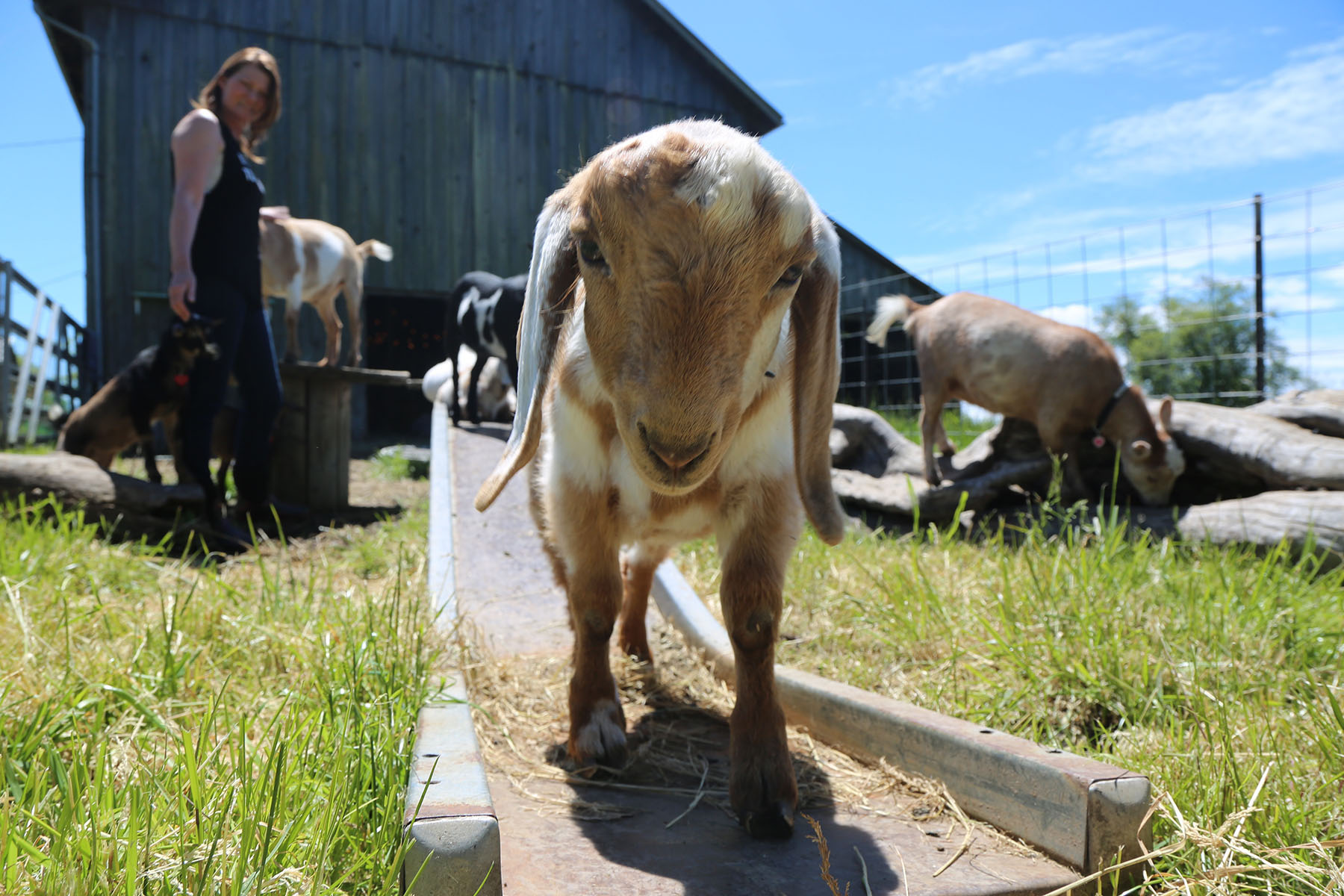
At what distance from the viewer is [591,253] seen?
1.58m

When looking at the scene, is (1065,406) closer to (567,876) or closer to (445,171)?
(567,876)

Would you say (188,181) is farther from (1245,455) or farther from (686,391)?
(1245,455)

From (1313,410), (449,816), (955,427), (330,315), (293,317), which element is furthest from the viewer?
(955,427)

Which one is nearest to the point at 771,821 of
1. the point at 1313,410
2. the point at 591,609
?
the point at 591,609

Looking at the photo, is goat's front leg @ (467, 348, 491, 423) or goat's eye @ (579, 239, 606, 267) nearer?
goat's eye @ (579, 239, 606, 267)

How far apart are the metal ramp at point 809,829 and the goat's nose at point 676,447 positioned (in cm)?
58

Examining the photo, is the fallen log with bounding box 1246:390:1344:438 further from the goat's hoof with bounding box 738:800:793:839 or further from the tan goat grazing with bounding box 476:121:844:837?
the goat's hoof with bounding box 738:800:793:839

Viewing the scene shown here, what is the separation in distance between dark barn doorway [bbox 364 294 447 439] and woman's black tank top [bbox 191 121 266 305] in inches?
378

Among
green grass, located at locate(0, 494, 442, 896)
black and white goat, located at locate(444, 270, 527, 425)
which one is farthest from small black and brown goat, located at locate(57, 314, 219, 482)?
green grass, located at locate(0, 494, 442, 896)

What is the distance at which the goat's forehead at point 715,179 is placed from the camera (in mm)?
1408

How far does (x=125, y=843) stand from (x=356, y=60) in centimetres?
1037

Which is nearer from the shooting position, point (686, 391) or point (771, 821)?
point (686, 391)

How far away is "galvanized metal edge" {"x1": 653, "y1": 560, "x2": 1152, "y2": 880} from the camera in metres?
1.45

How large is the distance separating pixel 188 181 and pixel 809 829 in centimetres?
393
